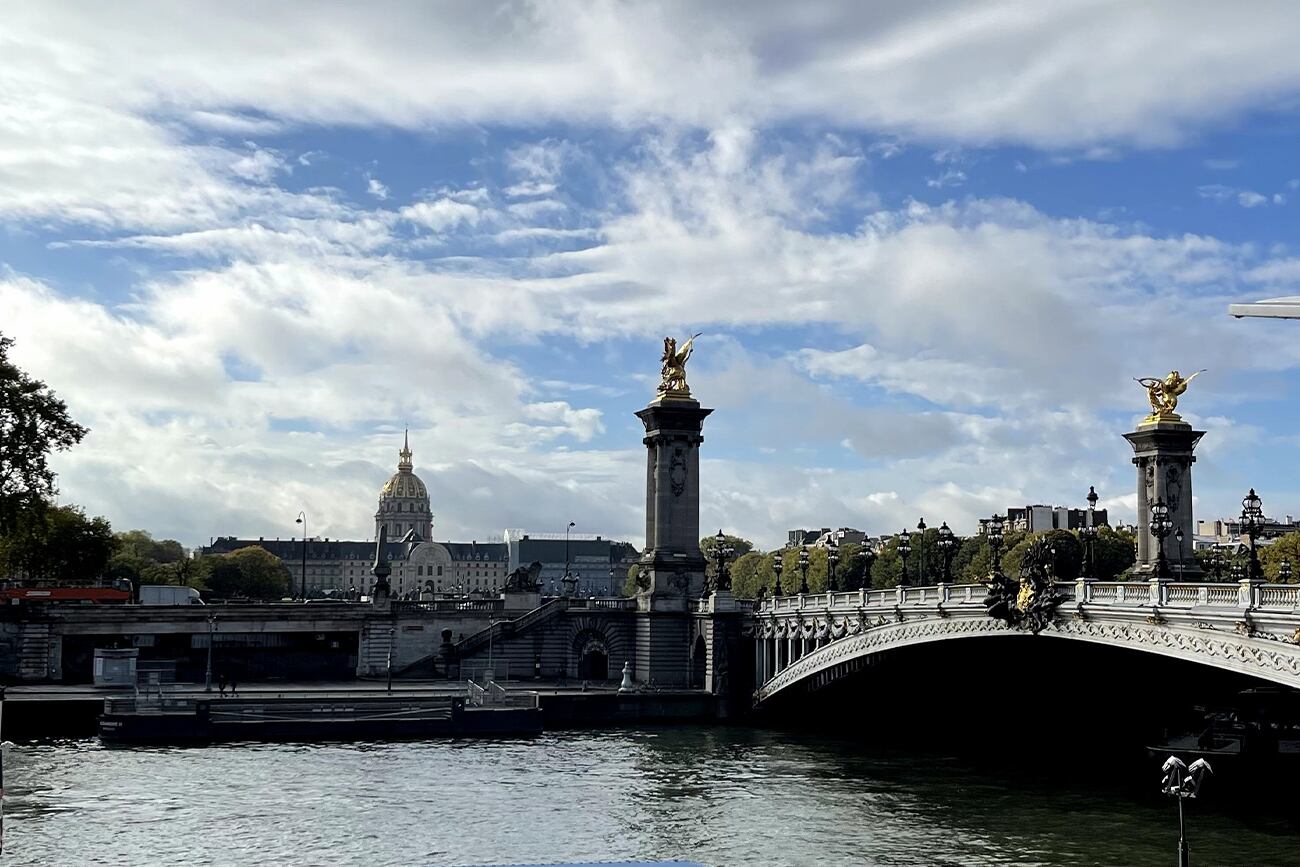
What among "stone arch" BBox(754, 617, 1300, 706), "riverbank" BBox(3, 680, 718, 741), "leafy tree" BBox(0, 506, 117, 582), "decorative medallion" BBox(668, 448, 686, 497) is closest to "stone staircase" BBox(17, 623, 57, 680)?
"riverbank" BBox(3, 680, 718, 741)

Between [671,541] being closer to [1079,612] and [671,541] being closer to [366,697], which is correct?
[366,697]

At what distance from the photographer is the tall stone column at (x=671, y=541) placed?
277 feet

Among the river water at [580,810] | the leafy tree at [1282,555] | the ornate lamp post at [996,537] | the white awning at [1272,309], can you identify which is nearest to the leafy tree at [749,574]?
the leafy tree at [1282,555]

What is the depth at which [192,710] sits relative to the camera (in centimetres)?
6350

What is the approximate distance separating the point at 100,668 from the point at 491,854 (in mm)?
43610

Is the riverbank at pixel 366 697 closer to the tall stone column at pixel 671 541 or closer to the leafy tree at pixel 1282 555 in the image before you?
the tall stone column at pixel 671 541

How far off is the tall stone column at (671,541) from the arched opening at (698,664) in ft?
1.57

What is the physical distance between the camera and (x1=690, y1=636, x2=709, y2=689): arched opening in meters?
82.8

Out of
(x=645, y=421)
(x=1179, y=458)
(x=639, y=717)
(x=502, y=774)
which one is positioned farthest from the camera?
(x=645, y=421)

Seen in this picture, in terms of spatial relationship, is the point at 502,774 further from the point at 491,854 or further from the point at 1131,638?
the point at 1131,638

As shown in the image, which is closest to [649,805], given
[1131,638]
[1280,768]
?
[1131,638]

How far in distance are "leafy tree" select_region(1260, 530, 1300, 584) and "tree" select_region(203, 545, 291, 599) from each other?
106592 millimetres

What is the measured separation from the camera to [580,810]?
151ft

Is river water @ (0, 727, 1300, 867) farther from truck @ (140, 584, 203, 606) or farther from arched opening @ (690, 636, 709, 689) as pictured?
truck @ (140, 584, 203, 606)
